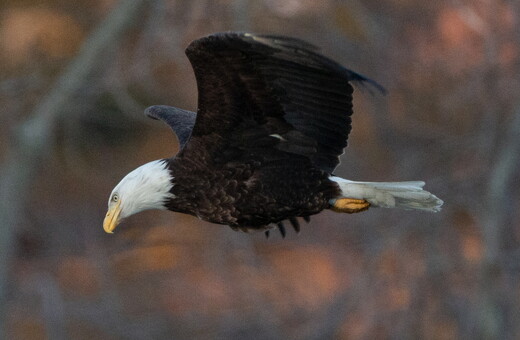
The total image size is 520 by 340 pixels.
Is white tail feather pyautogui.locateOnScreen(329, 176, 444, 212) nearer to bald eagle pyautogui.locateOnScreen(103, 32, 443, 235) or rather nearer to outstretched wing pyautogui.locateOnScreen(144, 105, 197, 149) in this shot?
bald eagle pyautogui.locateOnScreen(103, 32, 443, 235)

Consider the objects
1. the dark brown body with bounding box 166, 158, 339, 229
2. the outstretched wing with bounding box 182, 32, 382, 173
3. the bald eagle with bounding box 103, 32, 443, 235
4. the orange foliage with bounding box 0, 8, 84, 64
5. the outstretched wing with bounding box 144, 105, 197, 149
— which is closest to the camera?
the outstretched wing with bounding box 182, 32, 382, 173

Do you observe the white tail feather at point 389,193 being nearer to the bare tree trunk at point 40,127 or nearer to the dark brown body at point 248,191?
the dark brown body at point 248,191

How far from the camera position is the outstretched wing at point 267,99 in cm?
554

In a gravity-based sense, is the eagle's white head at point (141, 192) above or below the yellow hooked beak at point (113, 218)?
above

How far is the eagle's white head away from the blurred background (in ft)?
15.0

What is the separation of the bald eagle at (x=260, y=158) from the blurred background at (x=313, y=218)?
14.7 ft

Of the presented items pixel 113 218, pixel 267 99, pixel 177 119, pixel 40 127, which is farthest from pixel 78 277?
pixel 267 99

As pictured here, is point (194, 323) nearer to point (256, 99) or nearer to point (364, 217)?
point (364, 217)

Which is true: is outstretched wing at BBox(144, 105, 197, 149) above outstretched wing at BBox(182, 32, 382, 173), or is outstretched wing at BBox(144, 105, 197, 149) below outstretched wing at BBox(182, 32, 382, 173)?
below

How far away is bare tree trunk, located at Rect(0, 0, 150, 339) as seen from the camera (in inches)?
500

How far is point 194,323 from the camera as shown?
40.5 ft

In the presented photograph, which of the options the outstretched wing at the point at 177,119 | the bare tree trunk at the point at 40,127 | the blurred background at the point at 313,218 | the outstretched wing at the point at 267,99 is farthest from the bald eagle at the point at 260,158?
the bare tree trunk at the point at 40,127

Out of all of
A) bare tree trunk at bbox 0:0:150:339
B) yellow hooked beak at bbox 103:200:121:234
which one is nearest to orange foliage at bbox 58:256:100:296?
bare tree trunk at bbox 0:0:150:339

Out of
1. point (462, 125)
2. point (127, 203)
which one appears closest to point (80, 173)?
point (462, 125)
